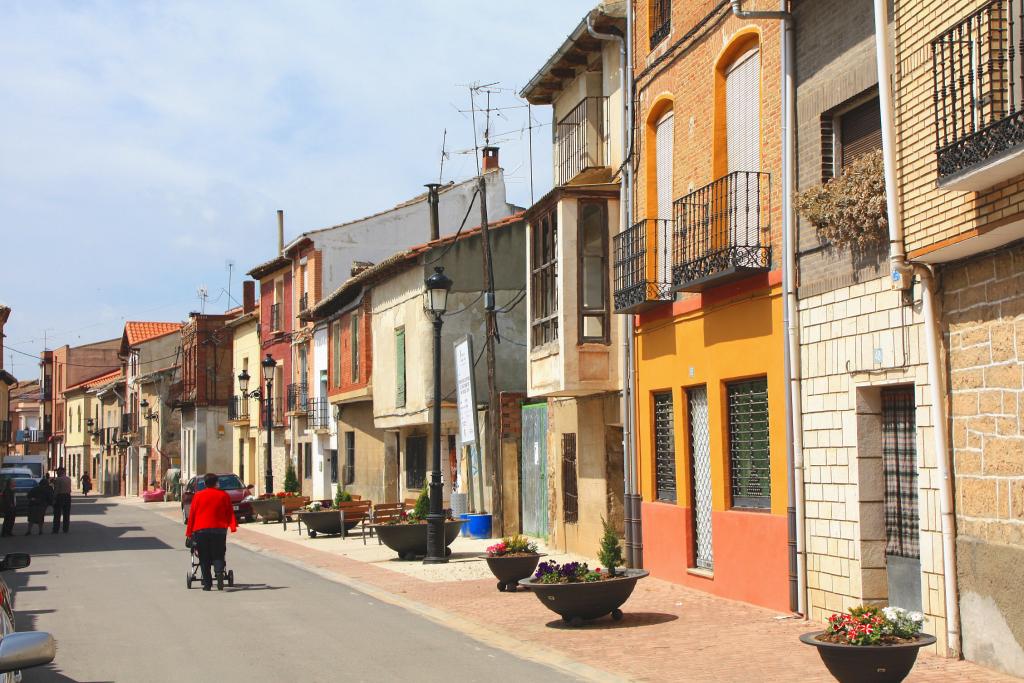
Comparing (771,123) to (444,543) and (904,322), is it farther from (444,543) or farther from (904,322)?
(444,543)

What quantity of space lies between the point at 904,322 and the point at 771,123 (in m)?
3.62

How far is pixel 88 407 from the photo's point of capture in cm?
9256

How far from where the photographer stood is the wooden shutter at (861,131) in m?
11.9

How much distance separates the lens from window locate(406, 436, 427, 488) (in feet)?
108

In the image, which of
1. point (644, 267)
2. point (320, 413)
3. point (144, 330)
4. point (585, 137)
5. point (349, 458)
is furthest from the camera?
point (144, 330)

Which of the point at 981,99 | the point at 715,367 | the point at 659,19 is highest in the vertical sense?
the point at 659,19

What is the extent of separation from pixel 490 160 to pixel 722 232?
88.0ft

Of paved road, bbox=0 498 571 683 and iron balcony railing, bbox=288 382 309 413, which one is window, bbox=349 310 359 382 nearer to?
iron balcony railing, bbox=288 382 309 413

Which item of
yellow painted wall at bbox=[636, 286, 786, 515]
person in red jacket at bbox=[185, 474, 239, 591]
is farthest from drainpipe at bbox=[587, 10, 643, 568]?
person in red jacket at bbox=[185, 474, 239, 591]

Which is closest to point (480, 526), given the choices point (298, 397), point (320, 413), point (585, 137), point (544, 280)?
point (544, 280)

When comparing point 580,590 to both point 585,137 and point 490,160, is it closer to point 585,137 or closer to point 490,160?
→ point 585,137

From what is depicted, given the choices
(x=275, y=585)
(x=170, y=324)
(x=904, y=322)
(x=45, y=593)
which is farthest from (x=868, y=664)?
(x=170, y=324)

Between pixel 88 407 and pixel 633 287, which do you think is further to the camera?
pixel 88 407

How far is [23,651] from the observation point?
4715 millimetres
